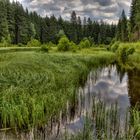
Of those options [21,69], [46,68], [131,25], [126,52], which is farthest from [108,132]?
[131,25]

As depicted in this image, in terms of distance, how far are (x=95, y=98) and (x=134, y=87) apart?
19.0 ft

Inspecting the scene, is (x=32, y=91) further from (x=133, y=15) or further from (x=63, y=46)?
(x=133, y=15)

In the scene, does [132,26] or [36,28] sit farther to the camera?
[36,28]

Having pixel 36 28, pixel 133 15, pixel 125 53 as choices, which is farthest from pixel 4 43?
pixel 133 15

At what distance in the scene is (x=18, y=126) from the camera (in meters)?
12.6

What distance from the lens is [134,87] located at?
77.0 ft

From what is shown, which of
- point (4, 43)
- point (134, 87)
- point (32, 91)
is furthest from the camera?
point (4, 43)

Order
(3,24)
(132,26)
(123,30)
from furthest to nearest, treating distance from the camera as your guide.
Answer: (123,30)
(132,26)
(3,24)

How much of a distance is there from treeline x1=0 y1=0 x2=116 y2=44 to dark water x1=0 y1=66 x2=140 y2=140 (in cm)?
4182

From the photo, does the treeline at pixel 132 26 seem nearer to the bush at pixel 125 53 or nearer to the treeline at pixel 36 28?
the treeline at pixel 36 28

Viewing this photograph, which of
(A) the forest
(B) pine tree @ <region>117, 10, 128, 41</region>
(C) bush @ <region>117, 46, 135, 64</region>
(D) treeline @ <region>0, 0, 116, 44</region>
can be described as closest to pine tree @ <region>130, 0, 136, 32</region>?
(B) pine tree @ <region>117, 10, 128, 41</region>

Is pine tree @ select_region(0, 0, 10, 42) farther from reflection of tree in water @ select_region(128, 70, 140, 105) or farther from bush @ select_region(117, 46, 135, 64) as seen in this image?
reflection of tree in water @ select_region(128, 70, 140, 105)

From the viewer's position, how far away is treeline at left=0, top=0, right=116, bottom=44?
74.2 metres

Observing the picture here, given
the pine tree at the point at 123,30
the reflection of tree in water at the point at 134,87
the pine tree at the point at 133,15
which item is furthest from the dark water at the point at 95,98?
the pine tree at the point at 123,30
